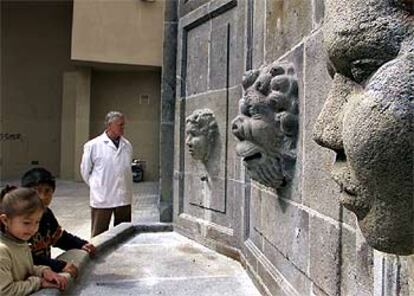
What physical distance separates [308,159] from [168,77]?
2798mm

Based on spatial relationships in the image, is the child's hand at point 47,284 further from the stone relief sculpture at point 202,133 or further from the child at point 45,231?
the stone relief sculpture at point 202,133

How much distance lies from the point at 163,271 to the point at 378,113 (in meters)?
2.21

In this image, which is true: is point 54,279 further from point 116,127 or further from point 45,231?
point 116,127

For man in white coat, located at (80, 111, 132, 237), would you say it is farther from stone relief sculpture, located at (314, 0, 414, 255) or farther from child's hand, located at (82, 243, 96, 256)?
stone relief sculpture, located at (314, 0, 414, 255)

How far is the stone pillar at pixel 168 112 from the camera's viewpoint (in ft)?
13.7

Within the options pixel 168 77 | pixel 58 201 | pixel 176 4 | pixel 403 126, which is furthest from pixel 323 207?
pixel 58 201

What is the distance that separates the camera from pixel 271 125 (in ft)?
5.87

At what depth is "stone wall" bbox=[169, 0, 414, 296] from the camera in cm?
126

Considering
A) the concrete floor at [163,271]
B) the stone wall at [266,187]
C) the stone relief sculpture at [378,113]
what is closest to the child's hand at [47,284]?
the concrete floor at [163,271]

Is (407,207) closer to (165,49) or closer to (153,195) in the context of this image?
(165,49)

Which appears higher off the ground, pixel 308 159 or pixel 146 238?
pixel 308 159

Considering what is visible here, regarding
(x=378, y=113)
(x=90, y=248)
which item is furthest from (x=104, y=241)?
(x=378, y=113)

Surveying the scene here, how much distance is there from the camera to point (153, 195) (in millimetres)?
8414

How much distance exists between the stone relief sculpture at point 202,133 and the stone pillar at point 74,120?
7933 mm
